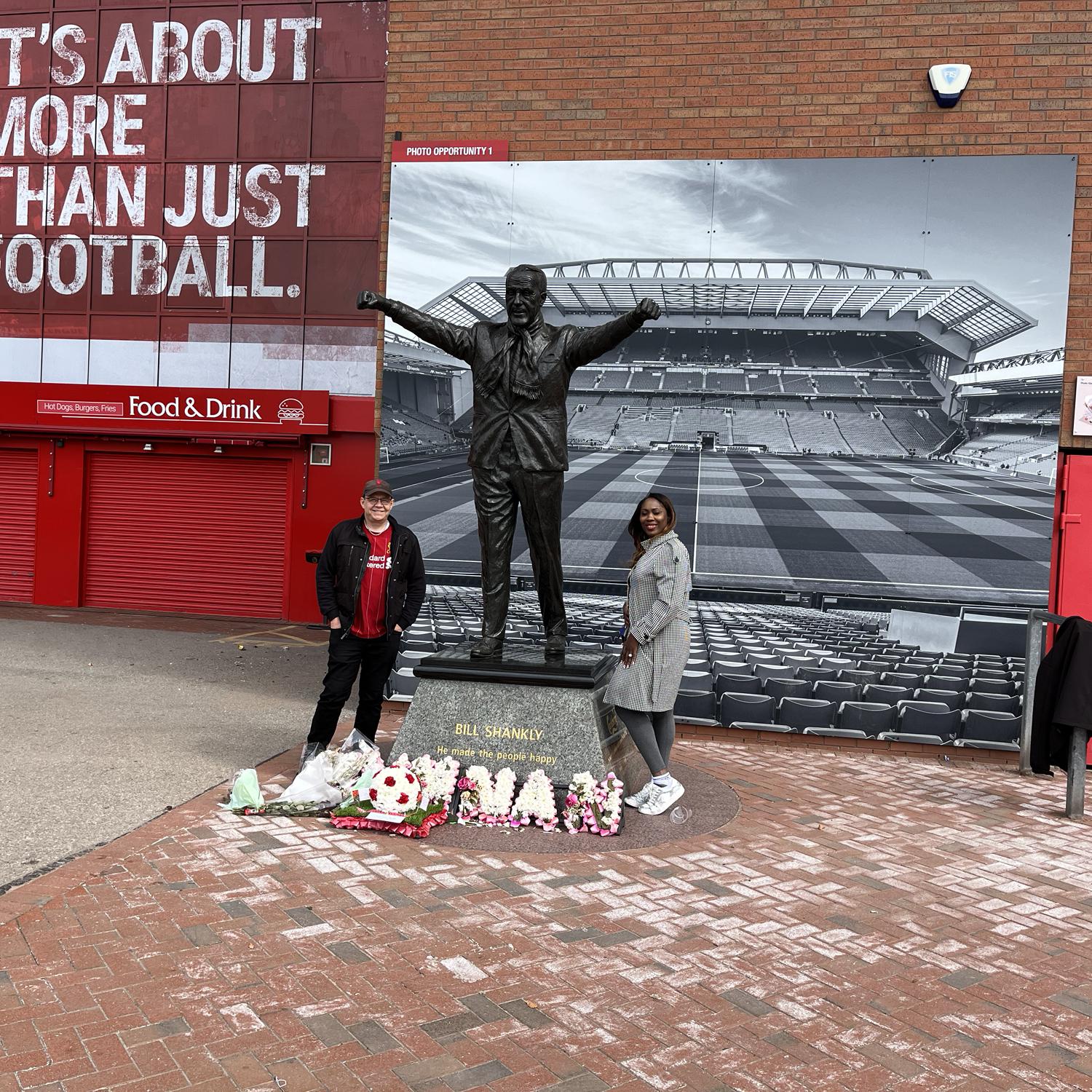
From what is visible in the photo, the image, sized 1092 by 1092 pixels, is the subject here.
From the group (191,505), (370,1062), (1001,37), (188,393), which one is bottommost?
(370,1062)

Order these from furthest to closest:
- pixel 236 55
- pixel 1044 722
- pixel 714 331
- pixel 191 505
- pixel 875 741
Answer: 1. pixel 191 505
2. pixel 236 55
3. pixel 714 331
4. pixel 875 741
5. pixel 1044 722

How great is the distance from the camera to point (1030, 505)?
855cm

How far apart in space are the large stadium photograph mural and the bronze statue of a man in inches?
104

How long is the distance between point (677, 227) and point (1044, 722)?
203 inches

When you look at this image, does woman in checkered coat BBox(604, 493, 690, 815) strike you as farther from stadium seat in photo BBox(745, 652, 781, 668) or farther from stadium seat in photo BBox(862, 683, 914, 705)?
stadium seat in photo BBox(862, 683, 914, 705)

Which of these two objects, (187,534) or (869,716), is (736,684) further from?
(187,534)

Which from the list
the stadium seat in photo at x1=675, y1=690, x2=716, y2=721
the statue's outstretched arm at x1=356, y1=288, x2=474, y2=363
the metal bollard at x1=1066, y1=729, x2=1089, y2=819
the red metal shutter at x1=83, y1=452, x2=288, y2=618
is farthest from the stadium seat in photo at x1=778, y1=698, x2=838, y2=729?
the red metal shutter at x1=83, y1=452, x2=288, y2=618

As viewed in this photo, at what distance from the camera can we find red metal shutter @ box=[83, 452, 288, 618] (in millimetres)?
12953

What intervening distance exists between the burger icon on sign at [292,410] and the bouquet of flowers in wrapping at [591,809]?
7661mm

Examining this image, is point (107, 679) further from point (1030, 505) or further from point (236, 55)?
point (1030, 505)

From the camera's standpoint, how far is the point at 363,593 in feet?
21.1

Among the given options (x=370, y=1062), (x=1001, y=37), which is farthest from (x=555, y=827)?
(x=1001, y=37)

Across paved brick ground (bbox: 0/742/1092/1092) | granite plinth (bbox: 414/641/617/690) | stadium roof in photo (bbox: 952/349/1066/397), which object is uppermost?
stadium roof in photo (bbox: 952/349/1066/397)

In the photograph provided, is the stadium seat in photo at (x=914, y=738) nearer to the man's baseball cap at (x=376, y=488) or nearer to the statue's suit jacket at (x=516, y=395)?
the statue's suit jacket at (x=516, y=395)
